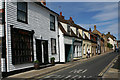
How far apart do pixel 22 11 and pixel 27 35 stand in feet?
7.25

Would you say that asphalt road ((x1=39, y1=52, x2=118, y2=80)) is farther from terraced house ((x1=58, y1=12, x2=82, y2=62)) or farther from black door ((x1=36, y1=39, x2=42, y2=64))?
terraced house ((x1=58, y1=12, x2=82, y2=62))

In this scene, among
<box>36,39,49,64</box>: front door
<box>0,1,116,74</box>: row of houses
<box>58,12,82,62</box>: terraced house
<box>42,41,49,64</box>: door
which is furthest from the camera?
<box>58,12,82,62</box>: terraced house

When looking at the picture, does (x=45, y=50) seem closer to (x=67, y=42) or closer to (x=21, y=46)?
(x=21, y=46)

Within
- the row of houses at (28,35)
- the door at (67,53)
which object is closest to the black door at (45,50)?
the row of houses at (28,35)

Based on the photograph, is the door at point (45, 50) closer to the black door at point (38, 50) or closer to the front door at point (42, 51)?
the front door at point (42, 51)

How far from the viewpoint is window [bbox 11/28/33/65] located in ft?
39.2

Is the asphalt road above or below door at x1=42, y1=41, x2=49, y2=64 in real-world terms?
below

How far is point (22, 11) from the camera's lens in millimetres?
13469

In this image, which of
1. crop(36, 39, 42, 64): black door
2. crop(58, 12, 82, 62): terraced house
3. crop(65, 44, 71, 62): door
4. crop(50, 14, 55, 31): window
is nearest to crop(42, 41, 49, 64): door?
crop(36, 39, 42, 64): black door

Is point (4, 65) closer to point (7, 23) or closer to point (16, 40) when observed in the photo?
point (16, 40)

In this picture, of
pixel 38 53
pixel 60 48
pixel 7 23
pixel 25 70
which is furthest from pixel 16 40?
pixel 60 48

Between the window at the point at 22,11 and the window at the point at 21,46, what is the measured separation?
1.18 meters

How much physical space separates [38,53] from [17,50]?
390cm

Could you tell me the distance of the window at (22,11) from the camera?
12987 mm
